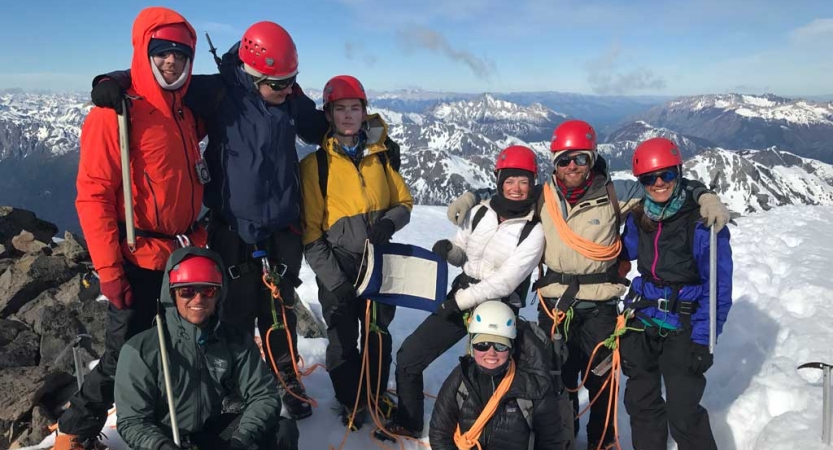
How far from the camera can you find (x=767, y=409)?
5.84 m

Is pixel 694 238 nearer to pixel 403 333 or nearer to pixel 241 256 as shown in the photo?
pixel 241 256

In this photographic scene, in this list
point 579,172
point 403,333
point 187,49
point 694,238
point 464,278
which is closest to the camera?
point 187,49

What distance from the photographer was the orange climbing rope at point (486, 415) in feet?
14.8

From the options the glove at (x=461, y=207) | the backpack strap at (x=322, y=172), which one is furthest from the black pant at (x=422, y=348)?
the backpack strap at (x=322, y=172)

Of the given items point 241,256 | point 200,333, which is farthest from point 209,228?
point 200,333

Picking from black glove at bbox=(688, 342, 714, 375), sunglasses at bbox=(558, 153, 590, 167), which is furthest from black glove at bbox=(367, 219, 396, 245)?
black glove at bbox=(688, 342, 714, 375)

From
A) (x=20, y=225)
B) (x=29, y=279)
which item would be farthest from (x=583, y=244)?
(x=20, y=225)

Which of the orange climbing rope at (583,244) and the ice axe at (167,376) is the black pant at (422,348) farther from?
the ice axe at (167,376)

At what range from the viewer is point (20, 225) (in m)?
12.8

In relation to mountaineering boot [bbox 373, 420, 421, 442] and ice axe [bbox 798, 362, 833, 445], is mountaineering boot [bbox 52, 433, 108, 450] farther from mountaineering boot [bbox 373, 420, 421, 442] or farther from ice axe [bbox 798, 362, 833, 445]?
ice axe [bbox 798, 362, 833, 445]

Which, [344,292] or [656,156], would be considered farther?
[344,292]

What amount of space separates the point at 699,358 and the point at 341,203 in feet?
12.6

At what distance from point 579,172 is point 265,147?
126 inches

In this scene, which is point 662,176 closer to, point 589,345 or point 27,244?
point 589,345
